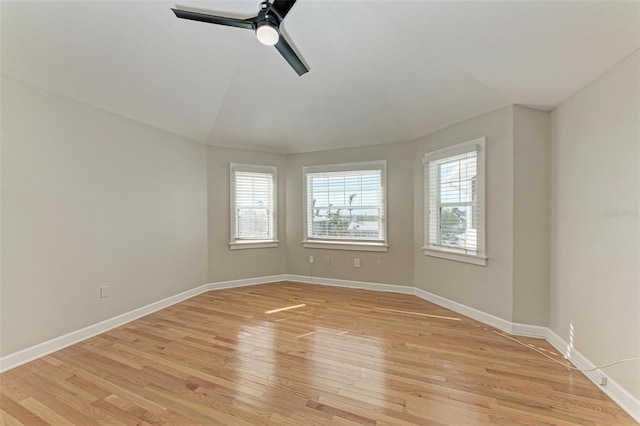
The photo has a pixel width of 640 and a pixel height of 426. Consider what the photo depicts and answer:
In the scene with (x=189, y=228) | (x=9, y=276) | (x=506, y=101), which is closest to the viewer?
(x=9, y=276)

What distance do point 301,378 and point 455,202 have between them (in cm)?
279

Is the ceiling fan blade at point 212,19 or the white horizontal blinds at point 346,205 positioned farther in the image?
the white horizontal blinds at point 346,205

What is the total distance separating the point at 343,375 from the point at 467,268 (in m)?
2.15

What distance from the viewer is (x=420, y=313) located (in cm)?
339

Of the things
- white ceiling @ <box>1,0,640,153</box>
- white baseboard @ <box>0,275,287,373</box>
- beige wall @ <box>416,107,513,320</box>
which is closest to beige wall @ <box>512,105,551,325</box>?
beige wall @ <box>416,107,513,320</box>

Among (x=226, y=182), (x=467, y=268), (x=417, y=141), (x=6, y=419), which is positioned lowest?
(x=6, y=419)

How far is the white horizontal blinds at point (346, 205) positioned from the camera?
14.5 feet

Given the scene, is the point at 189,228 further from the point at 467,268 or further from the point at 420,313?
the point at 467,268

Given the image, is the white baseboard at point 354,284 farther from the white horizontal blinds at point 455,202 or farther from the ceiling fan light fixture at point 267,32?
the ceiling fan light fixture at point 267,32

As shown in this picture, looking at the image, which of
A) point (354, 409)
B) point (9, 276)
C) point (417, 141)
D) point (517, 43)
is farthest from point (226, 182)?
point (517, 43)

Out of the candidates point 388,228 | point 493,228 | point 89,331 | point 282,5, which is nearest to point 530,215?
point 493,228

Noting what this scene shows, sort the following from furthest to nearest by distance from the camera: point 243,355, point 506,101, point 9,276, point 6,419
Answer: point 506,101, point 243,355, point 9,276, point 6,419

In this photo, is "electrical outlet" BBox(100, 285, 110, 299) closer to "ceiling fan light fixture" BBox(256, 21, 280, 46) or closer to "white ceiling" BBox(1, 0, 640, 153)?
"white ceiling" BBox(1, 0, 640, 153)

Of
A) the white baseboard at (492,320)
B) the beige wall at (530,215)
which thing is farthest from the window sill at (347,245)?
the beige wall at (530,215)
